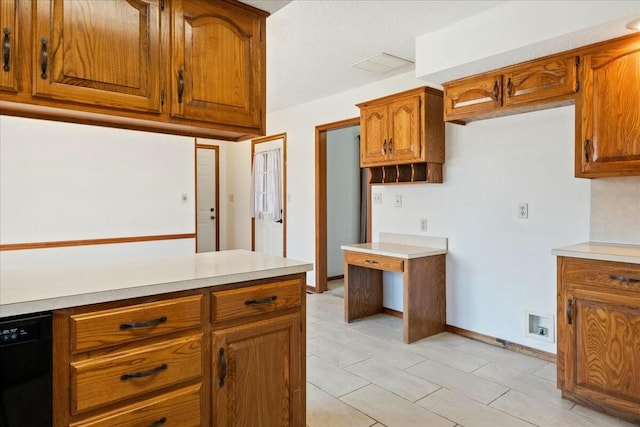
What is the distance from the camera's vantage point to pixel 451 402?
231cm

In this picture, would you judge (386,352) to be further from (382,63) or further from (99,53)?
(99,53)

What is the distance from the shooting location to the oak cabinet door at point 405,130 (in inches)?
132

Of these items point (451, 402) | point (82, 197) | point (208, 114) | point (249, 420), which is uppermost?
point (208, 114)

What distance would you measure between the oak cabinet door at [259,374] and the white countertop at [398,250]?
1642mm

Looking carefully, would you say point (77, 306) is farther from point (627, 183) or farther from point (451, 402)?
point (627, 183)

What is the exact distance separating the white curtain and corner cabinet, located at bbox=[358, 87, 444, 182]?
207 cm

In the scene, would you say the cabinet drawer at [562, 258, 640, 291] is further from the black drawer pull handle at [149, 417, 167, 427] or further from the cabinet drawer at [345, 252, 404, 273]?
the black drawer pull handle at [149, 417, 167, 427]

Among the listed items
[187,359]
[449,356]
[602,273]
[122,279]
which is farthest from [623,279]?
[122,279]

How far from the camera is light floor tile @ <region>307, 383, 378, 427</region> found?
2102 mm

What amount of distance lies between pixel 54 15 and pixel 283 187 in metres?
3.99

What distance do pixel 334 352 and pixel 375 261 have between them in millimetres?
850

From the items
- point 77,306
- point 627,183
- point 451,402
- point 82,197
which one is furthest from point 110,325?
point 82,197

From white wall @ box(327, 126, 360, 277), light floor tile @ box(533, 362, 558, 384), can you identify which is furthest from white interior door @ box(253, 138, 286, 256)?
light floor tile @ box(533, 362, 558, 384)

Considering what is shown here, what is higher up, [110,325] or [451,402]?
[110,325]
